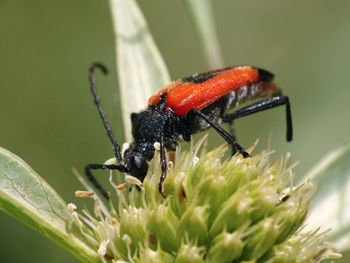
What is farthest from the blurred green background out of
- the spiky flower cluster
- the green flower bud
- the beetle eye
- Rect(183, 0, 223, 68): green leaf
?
the green flower bud

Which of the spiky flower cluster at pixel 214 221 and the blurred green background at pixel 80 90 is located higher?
the blurred green background at pixel 80 90

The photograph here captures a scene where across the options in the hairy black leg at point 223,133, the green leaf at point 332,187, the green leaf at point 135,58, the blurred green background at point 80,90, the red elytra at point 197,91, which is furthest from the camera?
the blurred green background at point 80,90

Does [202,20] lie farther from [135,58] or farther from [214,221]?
[214,221]

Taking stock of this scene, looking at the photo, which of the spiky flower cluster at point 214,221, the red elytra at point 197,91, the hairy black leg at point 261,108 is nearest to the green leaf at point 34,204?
the spiky flower cluster at point 214,221

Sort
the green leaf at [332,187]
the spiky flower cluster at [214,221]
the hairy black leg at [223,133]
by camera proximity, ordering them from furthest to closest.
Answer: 1. the green leaf at [332,187]
2. the hairy black leg at [223,133]
3. the spiky flower cluster at [214,221]

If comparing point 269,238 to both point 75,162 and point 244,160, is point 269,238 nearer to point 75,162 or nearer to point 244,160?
point 244,160

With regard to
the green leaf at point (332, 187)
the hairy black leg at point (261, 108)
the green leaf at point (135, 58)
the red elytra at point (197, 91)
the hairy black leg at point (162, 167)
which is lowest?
the green leaf at point (332, 187)

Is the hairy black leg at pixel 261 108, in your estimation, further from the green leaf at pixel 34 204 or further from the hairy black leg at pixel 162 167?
the green leaf at pixel 34 204

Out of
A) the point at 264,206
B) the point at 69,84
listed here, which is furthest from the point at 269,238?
the point at 69,84
